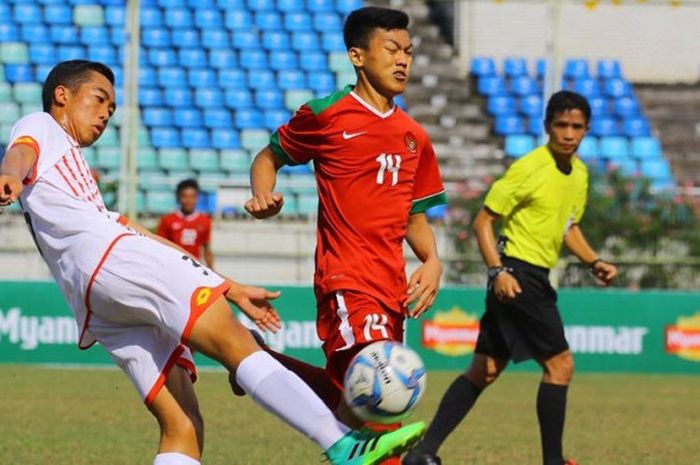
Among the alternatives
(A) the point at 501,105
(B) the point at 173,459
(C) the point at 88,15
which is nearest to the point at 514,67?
(A) the point at 501,105

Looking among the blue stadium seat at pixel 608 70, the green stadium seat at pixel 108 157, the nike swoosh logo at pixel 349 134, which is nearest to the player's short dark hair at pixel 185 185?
the green stadium seat at pixel 108 157

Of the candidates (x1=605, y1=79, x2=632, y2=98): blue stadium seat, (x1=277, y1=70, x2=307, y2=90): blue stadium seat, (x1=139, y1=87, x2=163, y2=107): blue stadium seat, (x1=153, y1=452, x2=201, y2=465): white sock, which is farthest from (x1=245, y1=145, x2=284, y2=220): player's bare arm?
(x1=605, y1=79, x2=632, y2=98): blue stadium seat

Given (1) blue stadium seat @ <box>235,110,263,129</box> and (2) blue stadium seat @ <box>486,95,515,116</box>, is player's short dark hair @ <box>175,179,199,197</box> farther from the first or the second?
(2) blue stadium seat @ <box>486,95,515,116</box>

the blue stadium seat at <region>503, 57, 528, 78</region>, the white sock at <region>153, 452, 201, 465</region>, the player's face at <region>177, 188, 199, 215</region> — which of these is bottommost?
the white sock at <region>153, 452, 201, 465</region>

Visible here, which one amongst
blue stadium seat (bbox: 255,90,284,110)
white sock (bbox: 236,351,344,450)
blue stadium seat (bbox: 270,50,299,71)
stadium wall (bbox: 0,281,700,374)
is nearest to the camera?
white sock (bbox: 236,351,344,450)

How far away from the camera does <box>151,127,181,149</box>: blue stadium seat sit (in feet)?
83.7

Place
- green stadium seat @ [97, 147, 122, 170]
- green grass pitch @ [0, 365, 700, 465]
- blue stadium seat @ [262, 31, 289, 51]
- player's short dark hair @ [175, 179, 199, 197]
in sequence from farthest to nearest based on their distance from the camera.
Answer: blue stadium seat @ [262, 31, 289, 51]
green stadium seat @ [97, 147, 122, 170]
player's short dark hair @ [175, 179, 199, 197]
green grass pitch @ [0, 365, 700, 465]

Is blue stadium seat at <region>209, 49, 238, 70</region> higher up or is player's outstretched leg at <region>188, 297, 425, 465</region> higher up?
blue stadium seat at <region>209, 49, 238, 70</region>

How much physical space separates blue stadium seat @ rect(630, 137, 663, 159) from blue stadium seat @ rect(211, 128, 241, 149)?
299 inches

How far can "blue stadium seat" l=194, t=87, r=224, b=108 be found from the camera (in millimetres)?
26453

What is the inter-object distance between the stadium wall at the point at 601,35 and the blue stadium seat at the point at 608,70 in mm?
286

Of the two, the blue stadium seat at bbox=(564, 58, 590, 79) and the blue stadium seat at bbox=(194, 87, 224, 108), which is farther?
the blue stadium seat at bbox=(564, 58, 590, 79)

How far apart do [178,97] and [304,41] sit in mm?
2962

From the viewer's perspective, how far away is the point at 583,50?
29844mm
